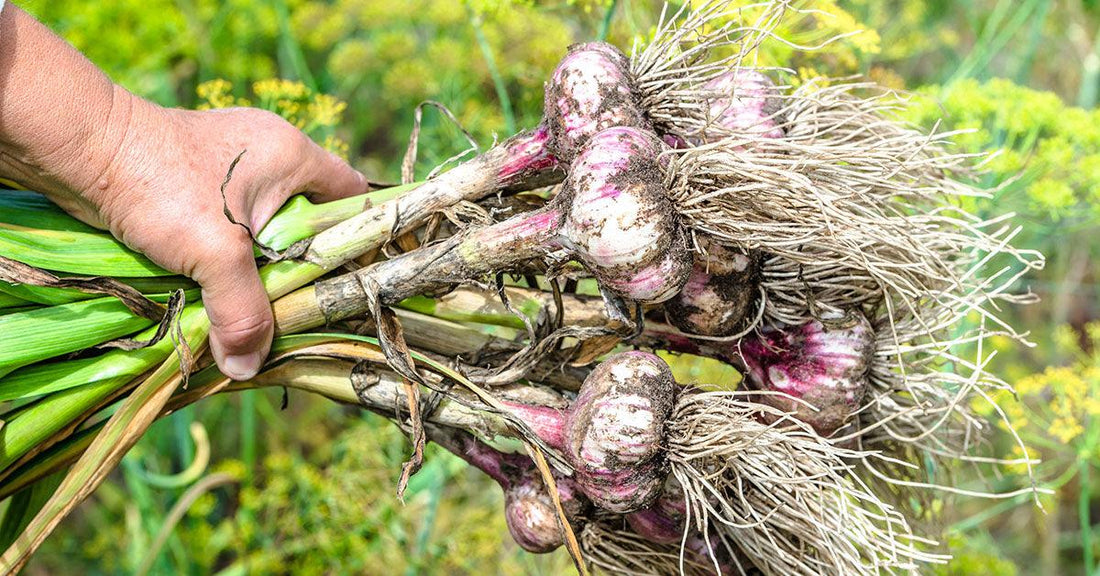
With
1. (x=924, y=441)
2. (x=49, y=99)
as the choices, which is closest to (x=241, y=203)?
(x=49, y=99)

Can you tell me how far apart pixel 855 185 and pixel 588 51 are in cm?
38

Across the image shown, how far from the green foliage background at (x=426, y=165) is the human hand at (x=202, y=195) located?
36 cm

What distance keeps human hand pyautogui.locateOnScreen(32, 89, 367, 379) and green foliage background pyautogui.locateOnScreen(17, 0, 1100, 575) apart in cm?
36

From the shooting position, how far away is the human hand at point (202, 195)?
101cm

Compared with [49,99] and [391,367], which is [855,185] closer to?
[391,367]

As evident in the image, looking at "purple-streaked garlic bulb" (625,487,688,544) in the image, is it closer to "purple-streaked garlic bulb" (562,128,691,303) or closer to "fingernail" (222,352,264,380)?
"purple-streaked garlic bulb" (562,128,691,303)

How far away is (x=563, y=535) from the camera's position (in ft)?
3.57

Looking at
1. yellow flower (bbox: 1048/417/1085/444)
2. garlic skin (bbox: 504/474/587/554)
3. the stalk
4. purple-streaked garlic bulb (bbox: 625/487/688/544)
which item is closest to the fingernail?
the stalk

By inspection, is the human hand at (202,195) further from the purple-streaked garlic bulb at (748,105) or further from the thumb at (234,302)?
the purple-streaked garlic bulb at (748,105)

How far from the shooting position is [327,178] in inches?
47.2

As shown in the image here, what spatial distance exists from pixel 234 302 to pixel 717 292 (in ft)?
1.95

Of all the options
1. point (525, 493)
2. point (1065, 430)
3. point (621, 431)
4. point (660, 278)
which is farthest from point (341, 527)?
point (1065, 430)

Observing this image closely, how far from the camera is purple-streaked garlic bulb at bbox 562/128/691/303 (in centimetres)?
94

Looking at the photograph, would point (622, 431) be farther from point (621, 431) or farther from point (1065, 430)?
point (1065, 430)
